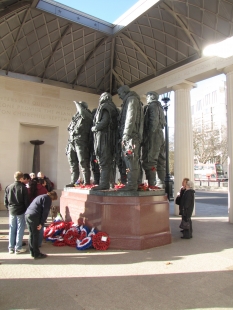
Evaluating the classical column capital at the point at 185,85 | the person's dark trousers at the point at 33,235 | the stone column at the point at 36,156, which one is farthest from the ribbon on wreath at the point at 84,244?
the stone column at the point at 36,156

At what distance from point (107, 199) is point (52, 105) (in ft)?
33.6

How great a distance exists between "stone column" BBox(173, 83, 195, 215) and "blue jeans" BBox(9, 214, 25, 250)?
24.7ft

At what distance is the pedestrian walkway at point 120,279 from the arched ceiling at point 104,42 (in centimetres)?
857

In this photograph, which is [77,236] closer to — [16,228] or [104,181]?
[16,228]

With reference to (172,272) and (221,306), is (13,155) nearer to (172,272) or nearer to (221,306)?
(172,272)

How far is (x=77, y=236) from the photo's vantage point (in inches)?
241

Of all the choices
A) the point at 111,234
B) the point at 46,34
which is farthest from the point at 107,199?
the point at 46,34

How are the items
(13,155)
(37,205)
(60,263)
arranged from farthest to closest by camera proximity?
(13,155) < (37,205) < (60,263)

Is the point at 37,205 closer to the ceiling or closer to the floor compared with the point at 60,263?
closer to the ceiling

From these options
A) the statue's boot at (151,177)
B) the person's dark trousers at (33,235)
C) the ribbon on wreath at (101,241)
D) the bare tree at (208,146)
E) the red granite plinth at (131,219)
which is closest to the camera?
the person's dark trousers at (33,235)

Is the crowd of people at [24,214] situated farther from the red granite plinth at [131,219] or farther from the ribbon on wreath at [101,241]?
the red granite plinth at [131,219]

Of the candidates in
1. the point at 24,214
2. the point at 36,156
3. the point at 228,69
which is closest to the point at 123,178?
the point at 24,214

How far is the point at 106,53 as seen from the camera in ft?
48.1

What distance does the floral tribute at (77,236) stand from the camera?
5.59m
